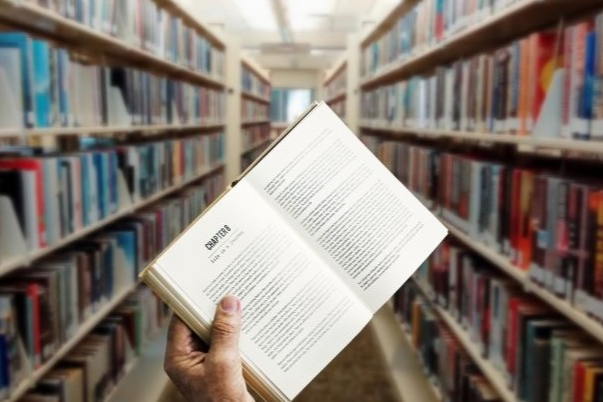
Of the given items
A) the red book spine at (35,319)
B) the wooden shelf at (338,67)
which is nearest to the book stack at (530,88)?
the red book spine at (35,319)

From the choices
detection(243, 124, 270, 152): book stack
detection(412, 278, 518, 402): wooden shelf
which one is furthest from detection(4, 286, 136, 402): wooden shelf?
detection(243, 124, 270, 152): book stack

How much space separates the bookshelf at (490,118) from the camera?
138cm

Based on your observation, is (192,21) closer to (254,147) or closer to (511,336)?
(511,336)

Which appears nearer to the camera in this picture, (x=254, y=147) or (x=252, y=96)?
(x=252, y=96)

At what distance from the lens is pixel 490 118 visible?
1.85m

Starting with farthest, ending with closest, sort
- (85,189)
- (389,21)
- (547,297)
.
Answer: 1. (389,21)
2. (85,189)
3. (547,297)

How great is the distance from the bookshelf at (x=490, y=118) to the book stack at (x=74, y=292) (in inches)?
50.6

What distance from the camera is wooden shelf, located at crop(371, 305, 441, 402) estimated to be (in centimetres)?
269

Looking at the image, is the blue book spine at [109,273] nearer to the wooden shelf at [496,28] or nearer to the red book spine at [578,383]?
the wooden shelf at [496,28]

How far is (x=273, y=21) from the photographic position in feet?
26.1

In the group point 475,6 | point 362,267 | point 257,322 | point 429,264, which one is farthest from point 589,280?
point 429,264

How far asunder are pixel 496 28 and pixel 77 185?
145cm

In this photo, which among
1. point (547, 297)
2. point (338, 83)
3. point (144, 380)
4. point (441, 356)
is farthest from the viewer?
point (338, 83)

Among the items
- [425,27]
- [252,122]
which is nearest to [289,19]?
[252,122]
